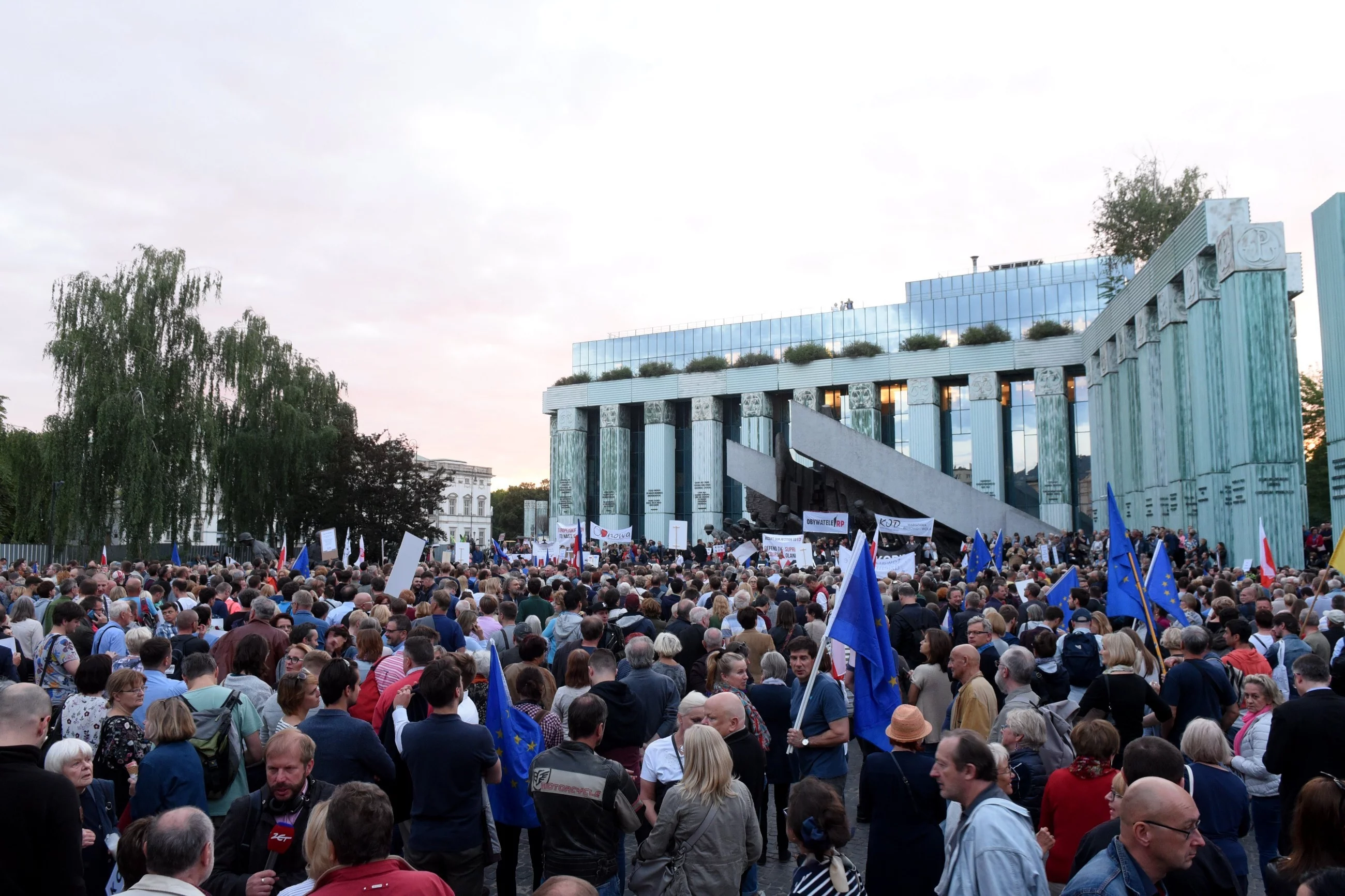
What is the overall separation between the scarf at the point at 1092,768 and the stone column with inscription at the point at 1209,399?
21.6 metres

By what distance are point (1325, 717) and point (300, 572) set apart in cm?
1425

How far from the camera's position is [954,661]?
640cm

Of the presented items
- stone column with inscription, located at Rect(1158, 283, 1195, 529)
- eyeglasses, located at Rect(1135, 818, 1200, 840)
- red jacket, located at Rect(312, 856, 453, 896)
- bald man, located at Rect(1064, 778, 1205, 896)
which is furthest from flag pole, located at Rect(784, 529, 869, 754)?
stone column with inscription, located at Rect(1158, 283, 1195, 529)

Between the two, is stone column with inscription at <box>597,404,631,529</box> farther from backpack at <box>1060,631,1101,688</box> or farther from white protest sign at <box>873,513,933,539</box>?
backpack at <box>1060,631,1101,688</box>

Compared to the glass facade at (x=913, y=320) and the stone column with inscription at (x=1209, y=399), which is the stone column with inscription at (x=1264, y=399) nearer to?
the stone column with inscription at (x=1209, y=399)

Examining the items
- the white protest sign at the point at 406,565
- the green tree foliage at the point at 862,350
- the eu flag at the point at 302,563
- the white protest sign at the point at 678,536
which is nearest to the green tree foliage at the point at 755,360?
the green tree foliage at the point at 862,350

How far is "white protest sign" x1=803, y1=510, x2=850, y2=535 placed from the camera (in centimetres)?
2183

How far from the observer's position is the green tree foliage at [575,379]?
62.1 m

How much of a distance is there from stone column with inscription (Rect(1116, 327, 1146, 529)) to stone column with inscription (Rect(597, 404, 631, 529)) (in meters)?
29.9

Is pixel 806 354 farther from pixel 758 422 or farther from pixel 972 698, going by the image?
pixel 972 698

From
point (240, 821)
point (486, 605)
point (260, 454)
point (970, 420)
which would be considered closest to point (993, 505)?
point (970, 420)

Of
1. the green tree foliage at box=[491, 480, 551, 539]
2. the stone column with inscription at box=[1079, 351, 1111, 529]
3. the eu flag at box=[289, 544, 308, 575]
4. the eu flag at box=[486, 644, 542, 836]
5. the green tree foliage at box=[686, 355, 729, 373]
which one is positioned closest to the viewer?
the eu flag at box=[486, 644, 542, 836]

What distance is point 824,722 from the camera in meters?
6.32

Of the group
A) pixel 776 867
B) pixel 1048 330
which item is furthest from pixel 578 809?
pixel 1048 330
